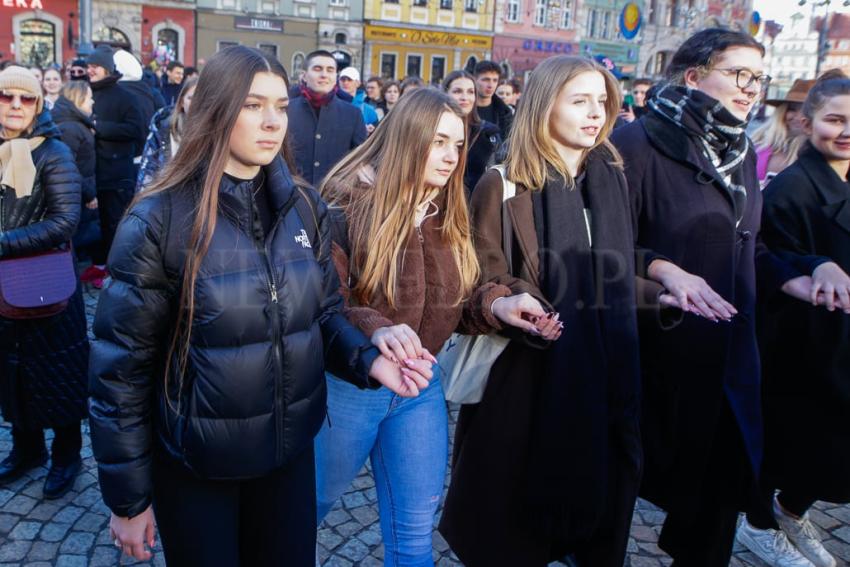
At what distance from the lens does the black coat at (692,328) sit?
268cm

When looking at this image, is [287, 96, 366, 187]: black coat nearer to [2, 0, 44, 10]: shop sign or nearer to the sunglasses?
the sunglasses

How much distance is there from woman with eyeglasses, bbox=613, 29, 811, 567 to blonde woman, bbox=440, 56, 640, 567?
23 centimetres

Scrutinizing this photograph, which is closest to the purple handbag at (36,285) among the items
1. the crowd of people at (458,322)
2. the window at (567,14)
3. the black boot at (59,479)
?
the crowd of people at (458,322)

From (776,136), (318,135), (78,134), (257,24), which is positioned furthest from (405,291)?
(257,24)

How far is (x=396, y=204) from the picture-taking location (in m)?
2.40

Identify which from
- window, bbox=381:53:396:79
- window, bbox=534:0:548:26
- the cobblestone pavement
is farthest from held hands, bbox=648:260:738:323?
window, bbox=534:0:548:26

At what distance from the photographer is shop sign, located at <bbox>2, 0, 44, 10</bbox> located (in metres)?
27.5

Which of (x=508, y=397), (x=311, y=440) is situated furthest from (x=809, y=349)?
(x=311, y=440)

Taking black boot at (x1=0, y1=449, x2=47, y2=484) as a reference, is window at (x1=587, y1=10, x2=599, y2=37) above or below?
above

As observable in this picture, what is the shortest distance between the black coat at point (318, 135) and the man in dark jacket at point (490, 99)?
186cm

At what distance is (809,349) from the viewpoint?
9.93ft

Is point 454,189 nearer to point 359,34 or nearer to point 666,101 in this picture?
point 666,101

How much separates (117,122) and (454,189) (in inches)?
218

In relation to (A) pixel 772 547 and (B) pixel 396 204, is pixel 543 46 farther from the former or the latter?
(B) pixel 396 204
